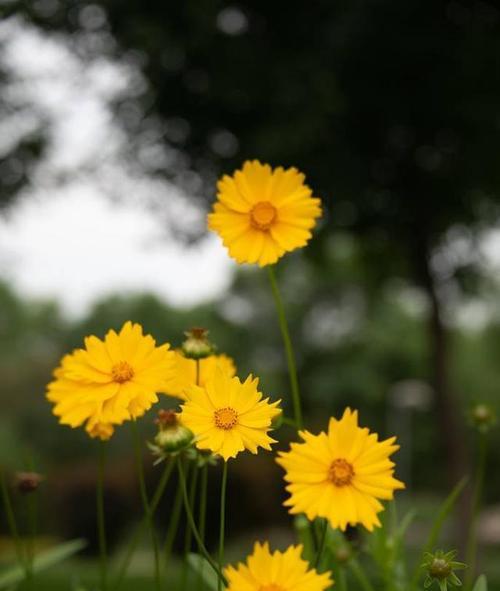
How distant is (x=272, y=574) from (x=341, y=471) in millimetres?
101

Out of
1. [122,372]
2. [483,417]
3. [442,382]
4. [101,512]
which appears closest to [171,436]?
[122,372]

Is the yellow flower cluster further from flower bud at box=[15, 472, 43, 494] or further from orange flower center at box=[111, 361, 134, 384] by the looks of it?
flower bud at box=[15, 472, 43, 494]

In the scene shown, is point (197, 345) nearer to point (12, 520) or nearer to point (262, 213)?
point (262, 213)

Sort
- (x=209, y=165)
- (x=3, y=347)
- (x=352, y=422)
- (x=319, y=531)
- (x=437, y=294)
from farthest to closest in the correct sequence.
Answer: (x=3, y=347)
(x=437, y=294)
(x=209, y=165)
(x=319, y=531)
(x=352, y=422)

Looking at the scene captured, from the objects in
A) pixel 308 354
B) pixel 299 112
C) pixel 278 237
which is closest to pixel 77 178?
pixel 299 112

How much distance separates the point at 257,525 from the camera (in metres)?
7.82

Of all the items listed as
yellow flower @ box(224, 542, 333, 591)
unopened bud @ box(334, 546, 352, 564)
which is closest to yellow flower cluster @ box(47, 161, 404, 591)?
yellow flower @ box(224, 542, 333, 591)

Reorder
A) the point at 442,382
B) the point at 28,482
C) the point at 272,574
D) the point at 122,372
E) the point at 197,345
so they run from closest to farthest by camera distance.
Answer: the point at 272,574 → the point at 122,372 → the point at 197,345 → the point at 28,482 → the point at 442,382

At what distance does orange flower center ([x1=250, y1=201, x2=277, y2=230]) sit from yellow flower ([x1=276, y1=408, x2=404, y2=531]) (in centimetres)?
33

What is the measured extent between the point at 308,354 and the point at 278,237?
19.6 m

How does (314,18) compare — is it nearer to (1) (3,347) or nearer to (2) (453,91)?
(2) (453,91)

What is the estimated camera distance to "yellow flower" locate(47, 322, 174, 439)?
0.86 metres

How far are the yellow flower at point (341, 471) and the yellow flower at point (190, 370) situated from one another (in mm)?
256

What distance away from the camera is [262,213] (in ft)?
3.43
